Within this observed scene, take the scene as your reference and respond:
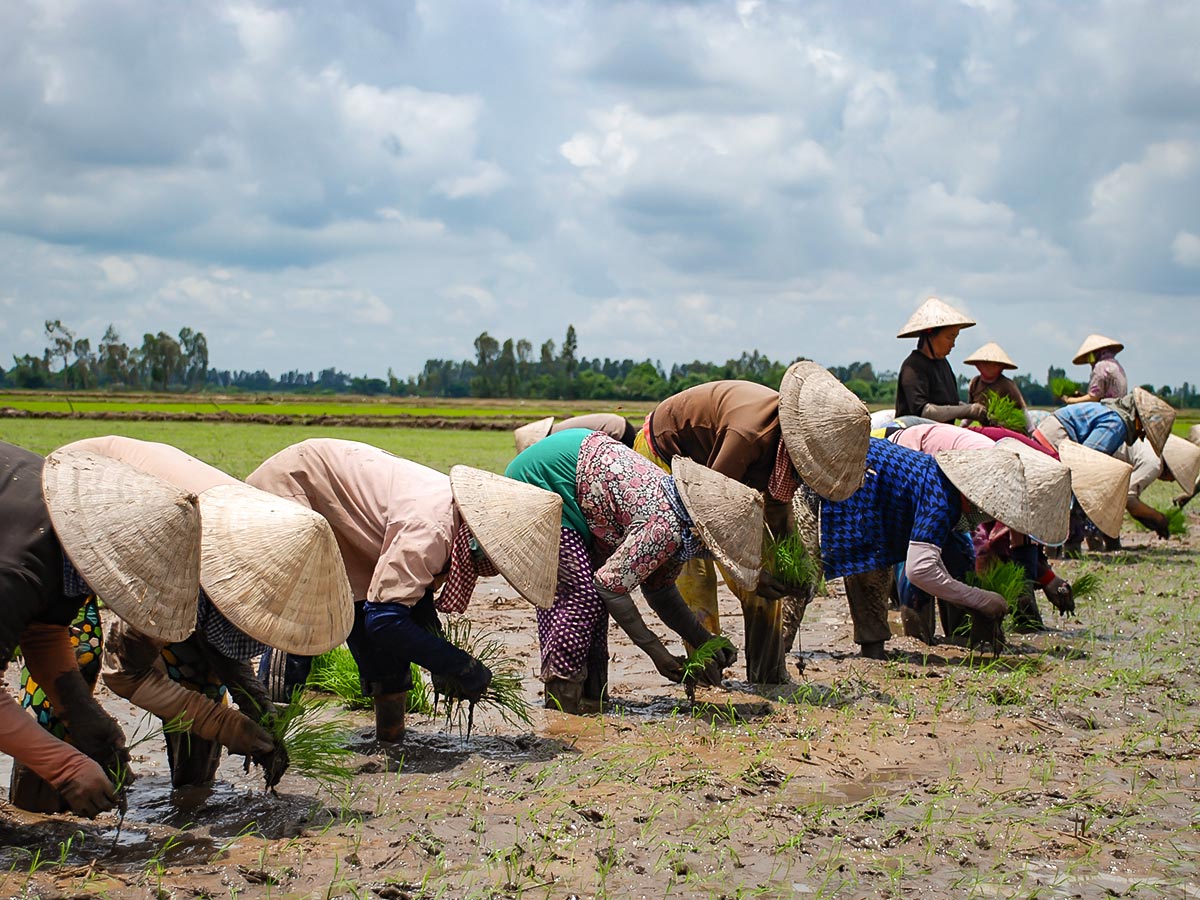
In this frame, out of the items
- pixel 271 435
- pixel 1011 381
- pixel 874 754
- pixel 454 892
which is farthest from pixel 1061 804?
pixel 271 435

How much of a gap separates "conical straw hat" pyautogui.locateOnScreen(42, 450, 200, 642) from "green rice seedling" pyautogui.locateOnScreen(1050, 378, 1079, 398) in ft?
33.5

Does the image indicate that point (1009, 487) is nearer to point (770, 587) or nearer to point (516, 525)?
point (770, 587)

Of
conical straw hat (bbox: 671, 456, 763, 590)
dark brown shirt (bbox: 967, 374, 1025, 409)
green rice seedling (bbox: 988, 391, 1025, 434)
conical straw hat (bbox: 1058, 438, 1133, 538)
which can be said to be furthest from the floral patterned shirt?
dark brown shirt (bbox: 967, 374, 1025, 409)

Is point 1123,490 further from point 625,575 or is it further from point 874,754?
point 625,575

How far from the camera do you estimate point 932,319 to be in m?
7.89

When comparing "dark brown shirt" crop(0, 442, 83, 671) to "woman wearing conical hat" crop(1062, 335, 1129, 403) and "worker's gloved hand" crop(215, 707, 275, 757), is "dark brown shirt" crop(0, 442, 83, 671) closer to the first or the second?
"worker's gloved hand" crop(215, 707, 275, 757)

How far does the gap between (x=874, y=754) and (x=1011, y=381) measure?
5023 millimetres

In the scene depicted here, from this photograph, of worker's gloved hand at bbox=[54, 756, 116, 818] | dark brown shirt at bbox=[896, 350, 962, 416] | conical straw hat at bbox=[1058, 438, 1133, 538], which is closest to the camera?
worker's gloved hand at bbox=[54, 756, 116, 818]

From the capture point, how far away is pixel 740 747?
16.2ft

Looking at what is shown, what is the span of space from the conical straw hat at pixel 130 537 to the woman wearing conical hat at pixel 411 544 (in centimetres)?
104

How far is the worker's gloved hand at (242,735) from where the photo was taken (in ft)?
12.7

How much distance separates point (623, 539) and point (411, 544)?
1092 mm

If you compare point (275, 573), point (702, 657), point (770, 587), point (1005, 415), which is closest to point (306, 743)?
point (275, 573)

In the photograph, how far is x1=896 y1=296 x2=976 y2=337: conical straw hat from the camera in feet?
25.6
